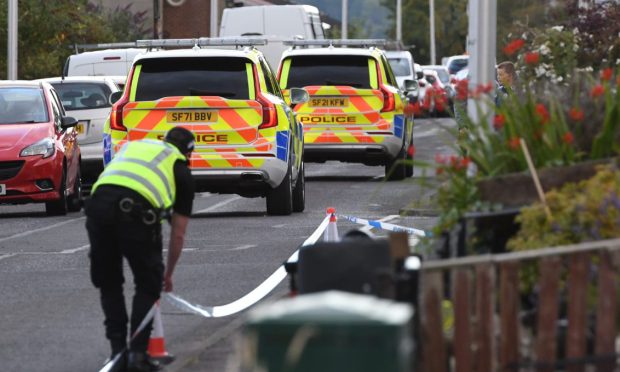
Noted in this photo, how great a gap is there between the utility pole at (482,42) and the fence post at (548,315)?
3.80 meters

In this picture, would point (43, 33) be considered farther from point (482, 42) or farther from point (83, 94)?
point (482, 42)

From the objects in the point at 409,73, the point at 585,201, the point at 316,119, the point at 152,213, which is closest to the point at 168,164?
the point at 152,213

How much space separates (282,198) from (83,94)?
21.9 ft

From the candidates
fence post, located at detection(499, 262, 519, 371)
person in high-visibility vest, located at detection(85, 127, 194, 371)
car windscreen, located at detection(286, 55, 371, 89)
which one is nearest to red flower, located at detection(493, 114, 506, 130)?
fence post, located at detection(499, 262, 519, 371)

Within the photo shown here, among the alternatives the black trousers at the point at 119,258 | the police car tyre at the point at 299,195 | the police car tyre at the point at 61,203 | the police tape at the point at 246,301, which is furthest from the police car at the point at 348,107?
the black trousers at the point at 119,258

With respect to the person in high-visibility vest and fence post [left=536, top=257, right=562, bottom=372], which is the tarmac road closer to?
the person in high-visibility vest

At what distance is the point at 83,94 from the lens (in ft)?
87.1

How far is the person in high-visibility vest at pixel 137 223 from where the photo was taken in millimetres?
10109

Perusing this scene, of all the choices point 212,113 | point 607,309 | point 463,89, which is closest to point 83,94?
point 212,113

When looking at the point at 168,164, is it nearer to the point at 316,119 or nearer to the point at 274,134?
the point at 274,134

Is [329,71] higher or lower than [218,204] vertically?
higher

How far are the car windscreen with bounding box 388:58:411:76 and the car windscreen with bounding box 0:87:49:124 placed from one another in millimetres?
30335

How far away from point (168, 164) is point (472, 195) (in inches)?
92.2

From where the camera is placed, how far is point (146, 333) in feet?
33.6
